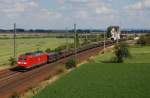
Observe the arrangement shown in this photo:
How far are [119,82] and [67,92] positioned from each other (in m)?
8.36

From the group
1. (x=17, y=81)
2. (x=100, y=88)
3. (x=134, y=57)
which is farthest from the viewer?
(x=134, y=57)

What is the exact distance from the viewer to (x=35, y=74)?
1802 inches

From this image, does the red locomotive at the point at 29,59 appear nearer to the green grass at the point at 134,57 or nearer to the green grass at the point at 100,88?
the green grass at the point at 100,88

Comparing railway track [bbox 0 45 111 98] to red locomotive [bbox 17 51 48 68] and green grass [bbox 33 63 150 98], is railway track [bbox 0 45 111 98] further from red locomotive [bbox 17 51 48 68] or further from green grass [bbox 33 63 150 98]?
green grass [bbox 33 63 150 98]

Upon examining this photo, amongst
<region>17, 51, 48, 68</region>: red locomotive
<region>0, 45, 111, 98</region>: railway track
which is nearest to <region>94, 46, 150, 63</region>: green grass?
<region>17, 51, 48, 68</region>: red locomotive

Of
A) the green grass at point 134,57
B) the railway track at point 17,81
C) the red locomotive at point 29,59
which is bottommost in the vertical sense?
the railway track at point 17,81

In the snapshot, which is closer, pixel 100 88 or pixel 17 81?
pixel 100 88

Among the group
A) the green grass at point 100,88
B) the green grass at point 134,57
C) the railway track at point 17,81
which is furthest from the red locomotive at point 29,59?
the green grass at point 134,57

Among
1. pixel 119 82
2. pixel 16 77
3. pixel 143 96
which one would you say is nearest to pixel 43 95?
pixel 143 96

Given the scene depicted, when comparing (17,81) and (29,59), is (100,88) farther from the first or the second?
(29,59)

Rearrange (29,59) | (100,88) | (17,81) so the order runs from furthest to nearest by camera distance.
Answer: (29,59), (17,81), (100,88)

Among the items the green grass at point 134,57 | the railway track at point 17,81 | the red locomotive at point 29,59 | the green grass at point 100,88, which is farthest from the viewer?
the green grass at point 134,57

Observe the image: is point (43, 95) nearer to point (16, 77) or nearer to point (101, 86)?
point (101, 86)

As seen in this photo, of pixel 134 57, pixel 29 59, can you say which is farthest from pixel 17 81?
pixel 134 57
